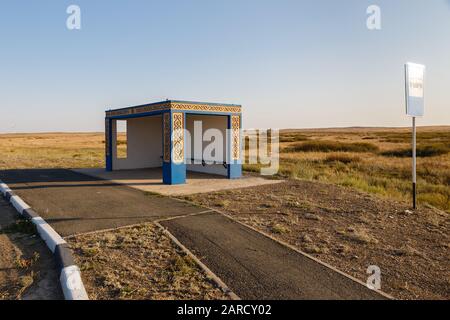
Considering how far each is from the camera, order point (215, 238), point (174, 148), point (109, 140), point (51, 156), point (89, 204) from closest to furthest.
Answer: point (215, 238)
point (89, 204)
point (174, 148)
point (109, 140)
point (51, 156)

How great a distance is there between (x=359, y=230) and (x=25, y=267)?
214 inches

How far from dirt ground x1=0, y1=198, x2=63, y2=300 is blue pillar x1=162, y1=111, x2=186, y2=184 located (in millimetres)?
5956

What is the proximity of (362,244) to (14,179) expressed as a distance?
13058 mm

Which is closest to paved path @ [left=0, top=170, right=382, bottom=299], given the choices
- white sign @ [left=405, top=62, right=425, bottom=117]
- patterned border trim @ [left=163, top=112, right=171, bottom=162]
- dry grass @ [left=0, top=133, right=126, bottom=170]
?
patterned border trim @ [left=163, top=112, right=171, bottom=162]

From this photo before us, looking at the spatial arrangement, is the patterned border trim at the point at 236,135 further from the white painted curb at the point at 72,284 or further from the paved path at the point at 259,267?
the white painted curb at the point at 72,284

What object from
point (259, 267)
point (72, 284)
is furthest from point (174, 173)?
point (72, 284)

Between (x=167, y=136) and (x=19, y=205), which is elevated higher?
(x=167, y=136)

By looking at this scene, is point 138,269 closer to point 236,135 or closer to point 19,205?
point 19,205

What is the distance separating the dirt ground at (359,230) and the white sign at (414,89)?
2.37 meters

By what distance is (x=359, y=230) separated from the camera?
6.52 meters

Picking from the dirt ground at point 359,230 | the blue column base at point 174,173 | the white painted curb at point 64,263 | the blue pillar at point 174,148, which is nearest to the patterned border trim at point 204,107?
the blue pillar at point 174,148
